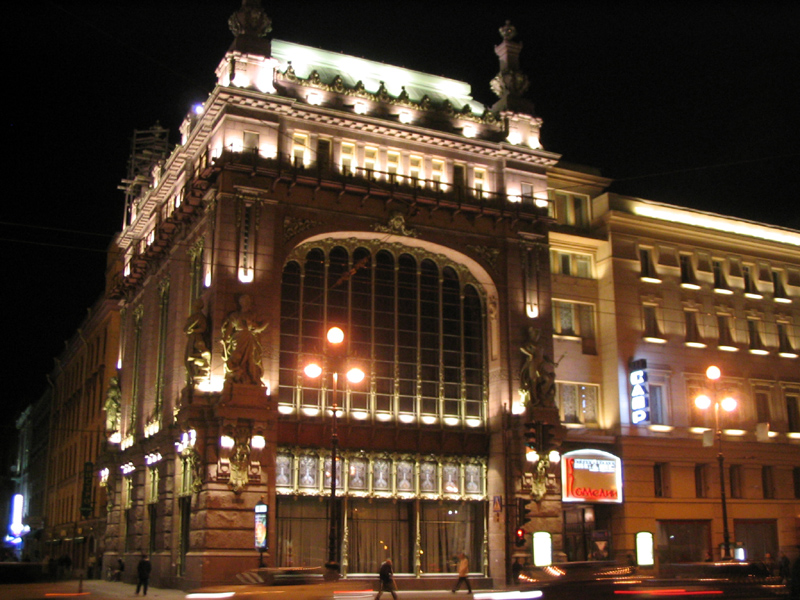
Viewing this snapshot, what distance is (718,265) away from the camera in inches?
2012

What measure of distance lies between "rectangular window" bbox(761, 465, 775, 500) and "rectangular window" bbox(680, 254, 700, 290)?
1036 centimetres

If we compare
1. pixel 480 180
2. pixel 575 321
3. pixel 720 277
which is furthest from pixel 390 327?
pixel 720 277

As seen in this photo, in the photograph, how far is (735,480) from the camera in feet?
158

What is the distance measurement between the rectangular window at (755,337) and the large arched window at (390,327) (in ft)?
56.8

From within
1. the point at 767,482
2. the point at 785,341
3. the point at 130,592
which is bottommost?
the point at 130,592

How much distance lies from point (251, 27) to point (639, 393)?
2514cm

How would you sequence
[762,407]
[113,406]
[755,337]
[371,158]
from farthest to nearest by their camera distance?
[113,406]
[755,337]
[762,407]
[371,158]

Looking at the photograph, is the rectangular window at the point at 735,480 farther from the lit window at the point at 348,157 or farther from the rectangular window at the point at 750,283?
the lit window at the point at 348,157

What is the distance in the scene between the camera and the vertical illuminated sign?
147ft

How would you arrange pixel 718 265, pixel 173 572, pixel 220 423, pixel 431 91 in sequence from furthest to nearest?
pixel 718 265 → pixel 431 91 → pixel 173 572 → pixel 220 423

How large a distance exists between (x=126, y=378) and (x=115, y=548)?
9.31 meters

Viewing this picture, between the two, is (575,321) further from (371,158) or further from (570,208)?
(371,158)

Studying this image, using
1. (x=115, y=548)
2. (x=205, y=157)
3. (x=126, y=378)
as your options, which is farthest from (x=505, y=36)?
(x=115, y=548)

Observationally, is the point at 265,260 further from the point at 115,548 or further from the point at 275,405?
the point at 115,548
